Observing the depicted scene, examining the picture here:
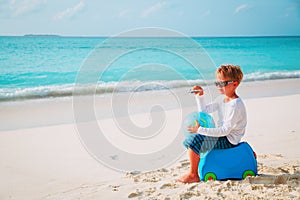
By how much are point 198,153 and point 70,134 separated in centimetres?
284

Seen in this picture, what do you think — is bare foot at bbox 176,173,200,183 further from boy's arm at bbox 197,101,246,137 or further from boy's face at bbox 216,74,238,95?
boy's face at bbox 216,74,238,95

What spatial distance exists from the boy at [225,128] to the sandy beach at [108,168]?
30 centimetres

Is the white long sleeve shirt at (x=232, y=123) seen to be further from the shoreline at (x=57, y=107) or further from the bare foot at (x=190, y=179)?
the shoreline at (x=57, y=107)

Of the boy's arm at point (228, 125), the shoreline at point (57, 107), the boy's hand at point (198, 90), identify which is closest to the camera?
the boy's arm at point (228, 125)

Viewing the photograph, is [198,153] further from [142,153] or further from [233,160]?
[142,153]

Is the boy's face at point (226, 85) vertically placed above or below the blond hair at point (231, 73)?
below

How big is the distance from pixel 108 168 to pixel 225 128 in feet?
5.45

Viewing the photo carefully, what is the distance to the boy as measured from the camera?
3.24 metres

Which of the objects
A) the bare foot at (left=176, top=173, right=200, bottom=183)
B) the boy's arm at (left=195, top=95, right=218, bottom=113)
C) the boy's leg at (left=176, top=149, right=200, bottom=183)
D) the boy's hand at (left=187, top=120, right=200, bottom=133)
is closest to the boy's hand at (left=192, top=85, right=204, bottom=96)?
the boy's arm at (left=195, top=95, right=218, bottom=113)

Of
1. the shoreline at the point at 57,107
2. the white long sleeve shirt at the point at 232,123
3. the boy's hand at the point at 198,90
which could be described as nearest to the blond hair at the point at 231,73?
the white long sleeve shirt at the point at 232,123

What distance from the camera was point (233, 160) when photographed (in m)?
3.37

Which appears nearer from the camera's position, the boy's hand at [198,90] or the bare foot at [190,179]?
the bare foot at [190,179]

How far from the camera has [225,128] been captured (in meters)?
3.24

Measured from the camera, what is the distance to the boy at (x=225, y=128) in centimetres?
324
